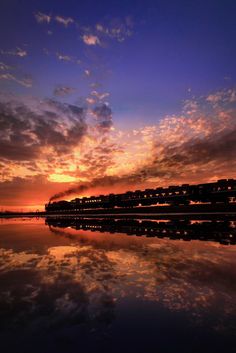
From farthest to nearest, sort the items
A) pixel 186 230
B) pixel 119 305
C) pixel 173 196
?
pixel 173 196, pixel 186 230, pixel 119 305

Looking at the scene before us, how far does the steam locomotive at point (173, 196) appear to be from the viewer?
28188 mm

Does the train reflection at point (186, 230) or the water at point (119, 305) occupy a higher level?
the train reflection at point (186, 230)

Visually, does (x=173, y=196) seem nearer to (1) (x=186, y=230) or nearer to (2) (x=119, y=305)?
(1) (x=186, y=230)

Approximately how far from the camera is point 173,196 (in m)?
36.7

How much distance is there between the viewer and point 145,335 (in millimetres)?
2445

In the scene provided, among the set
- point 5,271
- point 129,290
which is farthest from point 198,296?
point 5,271

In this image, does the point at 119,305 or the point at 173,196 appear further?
the point at 173,196

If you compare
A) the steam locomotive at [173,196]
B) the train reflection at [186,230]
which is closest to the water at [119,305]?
the train reflection at [186,230]

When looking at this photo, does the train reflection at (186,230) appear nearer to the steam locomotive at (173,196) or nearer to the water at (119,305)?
the water at (119,305)

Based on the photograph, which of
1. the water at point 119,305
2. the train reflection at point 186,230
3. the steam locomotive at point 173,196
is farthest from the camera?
the steam locomotive at point 173,196

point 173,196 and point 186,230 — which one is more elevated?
point 173,196

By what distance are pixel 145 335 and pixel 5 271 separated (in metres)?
3.57

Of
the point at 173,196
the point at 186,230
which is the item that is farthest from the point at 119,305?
the point at 173,196

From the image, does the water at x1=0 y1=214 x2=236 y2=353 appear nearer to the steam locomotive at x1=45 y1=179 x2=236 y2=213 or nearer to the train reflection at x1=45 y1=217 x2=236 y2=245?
the train reflection at x1=45 y1=217 x2=236 y2=245
